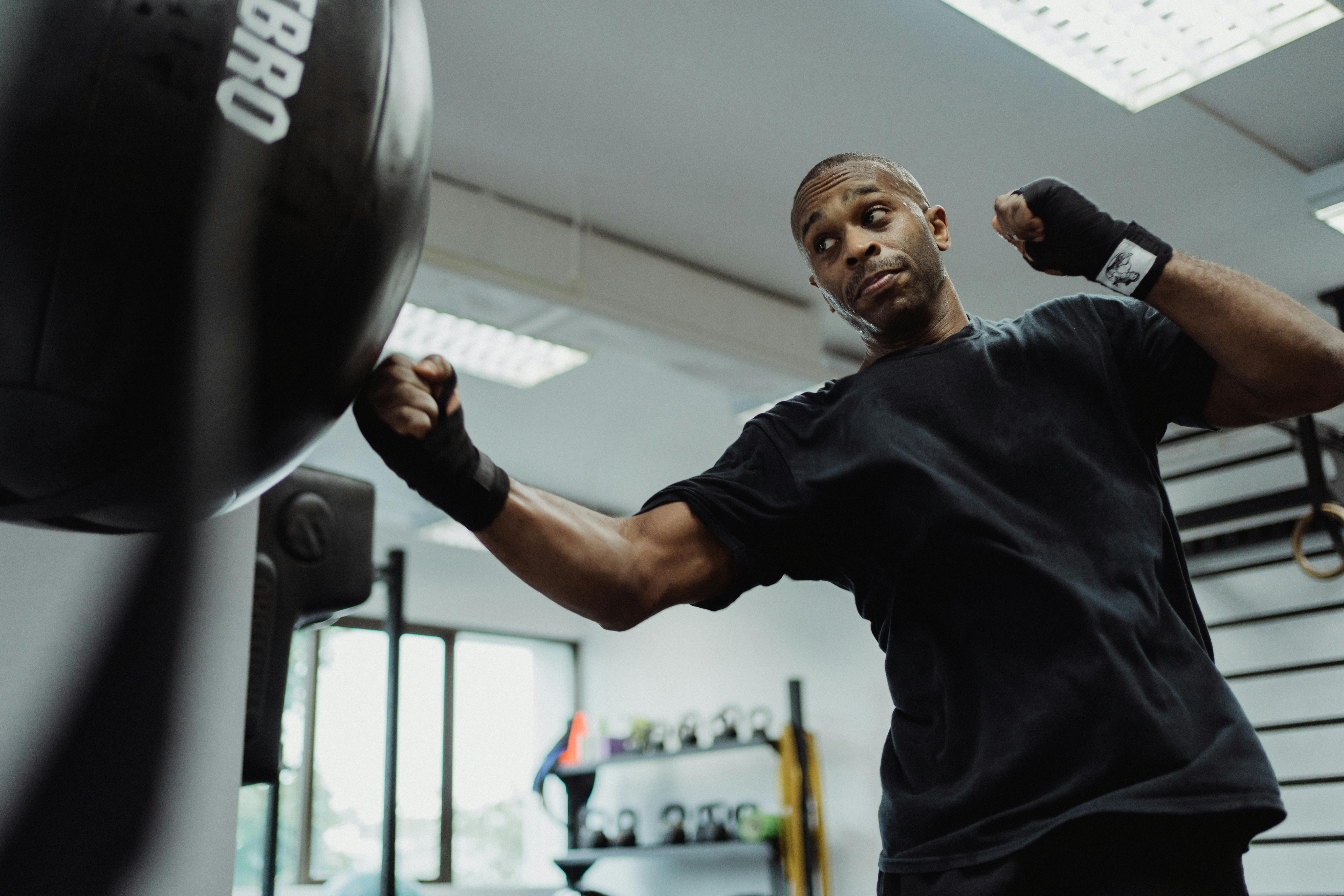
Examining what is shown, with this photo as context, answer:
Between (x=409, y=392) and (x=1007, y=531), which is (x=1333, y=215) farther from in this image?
(x=409, y=392)

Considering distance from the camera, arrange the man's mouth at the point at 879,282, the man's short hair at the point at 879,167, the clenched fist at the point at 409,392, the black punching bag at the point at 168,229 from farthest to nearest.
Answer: the man's short hair at the point at 879,167
the man's mouth at the point at 879,282
the clenched fist at the point at 409,392
the black punching bag at the point at 168,229

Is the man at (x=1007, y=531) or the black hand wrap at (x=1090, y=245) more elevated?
the black hand wrap at (x=1090, y=245)

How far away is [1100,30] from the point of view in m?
2.81

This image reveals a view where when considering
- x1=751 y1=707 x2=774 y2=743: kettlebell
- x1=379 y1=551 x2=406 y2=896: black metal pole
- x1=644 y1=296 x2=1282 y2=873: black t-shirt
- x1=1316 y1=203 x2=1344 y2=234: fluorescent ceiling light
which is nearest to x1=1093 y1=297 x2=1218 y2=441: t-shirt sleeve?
x1=644 y1=296 x2=1282 y2=873: black t-shirt

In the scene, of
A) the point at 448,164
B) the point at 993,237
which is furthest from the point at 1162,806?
the point at 993,237

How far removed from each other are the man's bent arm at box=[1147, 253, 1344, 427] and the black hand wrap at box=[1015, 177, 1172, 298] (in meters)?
0.02

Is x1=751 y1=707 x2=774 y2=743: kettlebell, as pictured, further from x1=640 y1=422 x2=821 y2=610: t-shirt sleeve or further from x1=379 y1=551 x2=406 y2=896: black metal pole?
x1=640 y1=422 x2=821 y2=610: t-shirt sleeve

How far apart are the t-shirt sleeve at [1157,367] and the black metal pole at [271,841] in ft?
4.38

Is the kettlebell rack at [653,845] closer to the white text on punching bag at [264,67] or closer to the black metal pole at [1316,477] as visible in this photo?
the black metal pole at [1316,477]

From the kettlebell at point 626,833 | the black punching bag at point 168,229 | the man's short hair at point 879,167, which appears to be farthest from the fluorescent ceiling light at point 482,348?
the kettlebell at point 626,833

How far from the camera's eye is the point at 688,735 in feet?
21.3

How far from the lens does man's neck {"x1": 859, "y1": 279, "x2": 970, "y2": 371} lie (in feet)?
4.30

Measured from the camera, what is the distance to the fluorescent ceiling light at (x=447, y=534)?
6.23 meters

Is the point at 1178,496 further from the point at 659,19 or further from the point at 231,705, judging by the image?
the point at 231,705
